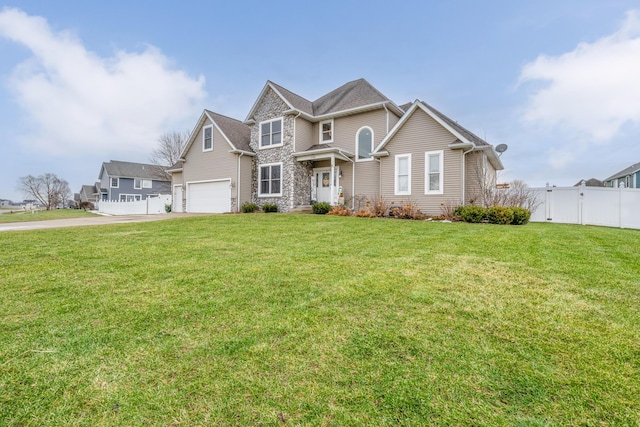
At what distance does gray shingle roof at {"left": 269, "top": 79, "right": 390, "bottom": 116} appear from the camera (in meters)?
15.7

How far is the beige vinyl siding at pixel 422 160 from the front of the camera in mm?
12453

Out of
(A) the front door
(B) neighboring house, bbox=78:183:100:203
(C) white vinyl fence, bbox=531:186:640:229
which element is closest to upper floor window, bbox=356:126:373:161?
(A) the front door

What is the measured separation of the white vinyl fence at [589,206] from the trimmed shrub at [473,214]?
468 centimetres

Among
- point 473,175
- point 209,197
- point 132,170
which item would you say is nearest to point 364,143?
point 473,175

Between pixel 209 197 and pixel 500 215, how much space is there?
16.5 meters

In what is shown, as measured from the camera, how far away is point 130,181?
43594 mm

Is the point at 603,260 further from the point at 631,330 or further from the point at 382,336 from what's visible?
the point at 382,336

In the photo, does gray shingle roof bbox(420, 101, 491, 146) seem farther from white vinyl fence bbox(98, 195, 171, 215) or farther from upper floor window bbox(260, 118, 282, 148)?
white vinyl fence bbox(98, 195, 171, 215)

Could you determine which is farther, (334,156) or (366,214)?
(334,156)

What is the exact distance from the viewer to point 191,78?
20.2 meters

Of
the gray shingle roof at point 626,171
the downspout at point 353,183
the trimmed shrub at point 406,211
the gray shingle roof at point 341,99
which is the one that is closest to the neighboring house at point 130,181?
the gray shingle roof at point 341,99

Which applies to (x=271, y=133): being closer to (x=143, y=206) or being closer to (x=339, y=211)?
(x=339, y=211)

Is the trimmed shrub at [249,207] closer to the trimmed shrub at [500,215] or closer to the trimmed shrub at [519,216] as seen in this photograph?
the trimmed shrub at [500,215]

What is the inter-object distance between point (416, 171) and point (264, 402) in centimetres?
1311
